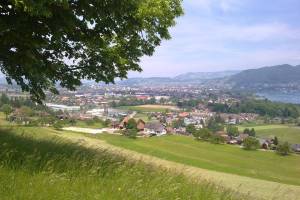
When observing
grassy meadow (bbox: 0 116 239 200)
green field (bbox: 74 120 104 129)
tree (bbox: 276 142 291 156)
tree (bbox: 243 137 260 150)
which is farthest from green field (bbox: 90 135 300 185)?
grassy meadow (bbox: 0 116 239 200)

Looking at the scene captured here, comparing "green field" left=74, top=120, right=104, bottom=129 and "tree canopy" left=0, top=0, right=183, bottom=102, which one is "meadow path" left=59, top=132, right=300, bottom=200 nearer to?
"tree canopy" left=0, top=0, right=183, bottom=102

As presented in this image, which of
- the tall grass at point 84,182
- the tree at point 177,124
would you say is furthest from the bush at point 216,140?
the tall grass at point 84,182

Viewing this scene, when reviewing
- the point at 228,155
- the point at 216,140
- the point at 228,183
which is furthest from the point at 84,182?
the point at 216,140

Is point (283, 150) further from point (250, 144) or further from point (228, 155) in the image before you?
point (228, 155)

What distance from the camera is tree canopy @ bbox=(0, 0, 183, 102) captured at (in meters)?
11.0

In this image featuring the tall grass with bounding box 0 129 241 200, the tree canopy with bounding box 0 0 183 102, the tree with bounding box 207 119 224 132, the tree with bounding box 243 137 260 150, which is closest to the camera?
the tall grass with bounding box 0 129 241 200

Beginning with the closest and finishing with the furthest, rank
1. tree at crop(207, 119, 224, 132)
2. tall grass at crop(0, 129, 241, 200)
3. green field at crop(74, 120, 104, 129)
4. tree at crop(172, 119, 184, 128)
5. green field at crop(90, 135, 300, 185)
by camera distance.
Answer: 1. tall grass at crop(0, 129, 241, 200)
2. green field at crop(90, 135, 300, 185)
3. green field at crop(74, 120, 104, 129)
4. tree at crop(207, 119, 224, 132)
5. tree at crop(172, 119, 184, 128)

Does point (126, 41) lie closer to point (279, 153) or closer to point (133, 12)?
point (133, 12)

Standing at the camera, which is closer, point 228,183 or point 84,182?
point 84,182

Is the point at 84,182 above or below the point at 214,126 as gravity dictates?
→ above

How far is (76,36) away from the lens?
42.6 ft

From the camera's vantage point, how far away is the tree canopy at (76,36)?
1098 centimetres

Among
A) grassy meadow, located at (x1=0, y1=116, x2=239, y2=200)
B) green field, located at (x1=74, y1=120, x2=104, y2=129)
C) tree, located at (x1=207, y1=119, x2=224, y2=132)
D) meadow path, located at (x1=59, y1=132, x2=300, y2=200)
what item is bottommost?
tree, located at (x1=207, y1=119, x2=224, y2=132)

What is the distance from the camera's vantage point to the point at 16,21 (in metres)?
10.9
